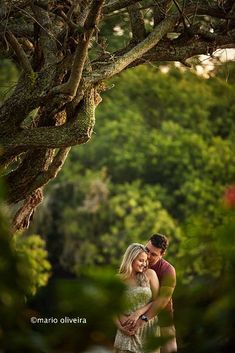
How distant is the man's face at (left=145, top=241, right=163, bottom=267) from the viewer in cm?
817

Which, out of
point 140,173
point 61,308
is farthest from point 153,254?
point 140,173

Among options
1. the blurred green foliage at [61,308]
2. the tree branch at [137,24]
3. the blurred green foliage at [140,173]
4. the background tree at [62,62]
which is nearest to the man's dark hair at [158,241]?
the background tree at [62,62]

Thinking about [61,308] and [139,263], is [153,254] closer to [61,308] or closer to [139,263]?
[139,263]

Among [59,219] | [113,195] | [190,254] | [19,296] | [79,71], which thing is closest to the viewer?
[19,296]

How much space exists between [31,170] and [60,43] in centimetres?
103

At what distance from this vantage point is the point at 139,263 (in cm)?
774

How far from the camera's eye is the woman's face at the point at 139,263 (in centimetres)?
774

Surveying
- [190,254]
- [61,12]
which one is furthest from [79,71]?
[190,254]

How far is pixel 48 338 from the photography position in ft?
6.21

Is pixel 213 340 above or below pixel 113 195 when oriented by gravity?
above

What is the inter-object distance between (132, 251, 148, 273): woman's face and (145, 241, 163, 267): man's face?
405 mm

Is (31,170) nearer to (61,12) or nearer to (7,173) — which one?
(7,173)

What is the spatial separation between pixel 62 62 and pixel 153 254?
2075 millimetres

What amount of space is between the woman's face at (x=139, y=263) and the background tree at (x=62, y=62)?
1.00m
